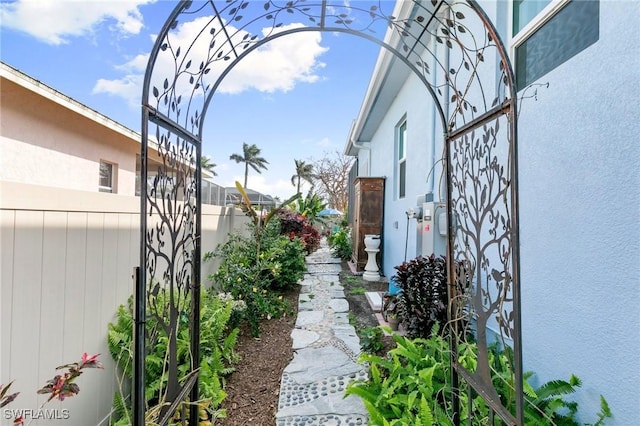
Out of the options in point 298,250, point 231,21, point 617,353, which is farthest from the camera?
point 298,250

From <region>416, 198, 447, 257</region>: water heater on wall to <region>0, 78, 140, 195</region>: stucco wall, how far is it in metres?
6.09

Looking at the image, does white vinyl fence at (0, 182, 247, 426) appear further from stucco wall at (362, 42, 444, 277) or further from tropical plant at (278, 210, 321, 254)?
tropical plant at (278, 210, 321, 254)

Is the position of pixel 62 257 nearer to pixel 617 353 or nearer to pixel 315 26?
pixel 315 26

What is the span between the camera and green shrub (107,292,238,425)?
218cm

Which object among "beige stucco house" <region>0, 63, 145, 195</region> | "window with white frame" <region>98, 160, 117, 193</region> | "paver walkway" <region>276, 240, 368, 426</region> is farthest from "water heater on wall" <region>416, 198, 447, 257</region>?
"window with white frame" <region>98, 160, 117, 193</region>

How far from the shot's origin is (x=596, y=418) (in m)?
1.76

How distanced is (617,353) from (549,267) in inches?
24.3

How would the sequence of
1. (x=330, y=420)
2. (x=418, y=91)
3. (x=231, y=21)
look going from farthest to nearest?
(x=418, y=91)
(x=330, y=420)
(x=231, y=21)

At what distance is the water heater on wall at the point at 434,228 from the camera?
363 cm

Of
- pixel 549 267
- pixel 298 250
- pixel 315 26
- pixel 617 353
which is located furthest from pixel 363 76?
pixel 617 353

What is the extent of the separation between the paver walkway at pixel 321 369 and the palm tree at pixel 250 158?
116 ft

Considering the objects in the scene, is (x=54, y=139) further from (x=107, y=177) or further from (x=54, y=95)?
(x=107, y=177)

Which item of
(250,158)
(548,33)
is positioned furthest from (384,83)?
(250,158)

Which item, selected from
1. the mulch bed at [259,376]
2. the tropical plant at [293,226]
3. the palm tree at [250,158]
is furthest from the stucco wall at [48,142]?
the palm tree at [250,158]
